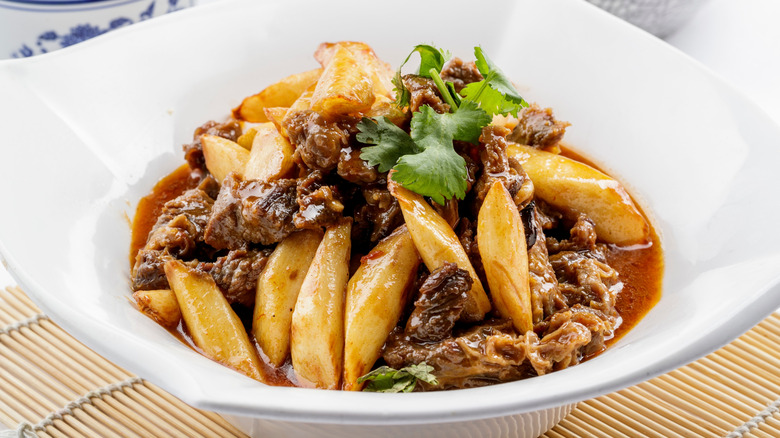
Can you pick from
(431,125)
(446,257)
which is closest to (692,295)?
(446,257)

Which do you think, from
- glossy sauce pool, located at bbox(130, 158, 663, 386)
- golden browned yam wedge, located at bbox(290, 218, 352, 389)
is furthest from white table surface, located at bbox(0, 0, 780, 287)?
golden browned yam wedge, located at bbox(290, 218, 352, 389)

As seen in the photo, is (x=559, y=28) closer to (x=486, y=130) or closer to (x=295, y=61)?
(x=295, y=61)

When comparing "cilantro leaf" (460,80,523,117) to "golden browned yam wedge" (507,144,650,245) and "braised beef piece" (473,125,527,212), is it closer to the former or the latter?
"braised beef piece" (473,125,527,212)

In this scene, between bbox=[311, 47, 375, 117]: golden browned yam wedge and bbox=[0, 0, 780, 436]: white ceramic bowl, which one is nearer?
bbox=[0, 0, 780, 436]: white ceramic bowl

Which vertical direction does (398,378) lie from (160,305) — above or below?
above

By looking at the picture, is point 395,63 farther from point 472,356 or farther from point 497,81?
point 472,356

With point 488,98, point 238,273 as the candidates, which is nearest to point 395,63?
point 488,98

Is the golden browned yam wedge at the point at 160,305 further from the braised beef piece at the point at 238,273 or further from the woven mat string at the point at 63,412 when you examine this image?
the woven mat string at the point at 63,412

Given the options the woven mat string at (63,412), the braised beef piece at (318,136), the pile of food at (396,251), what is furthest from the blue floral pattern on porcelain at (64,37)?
the woven mat string at (63,412)
